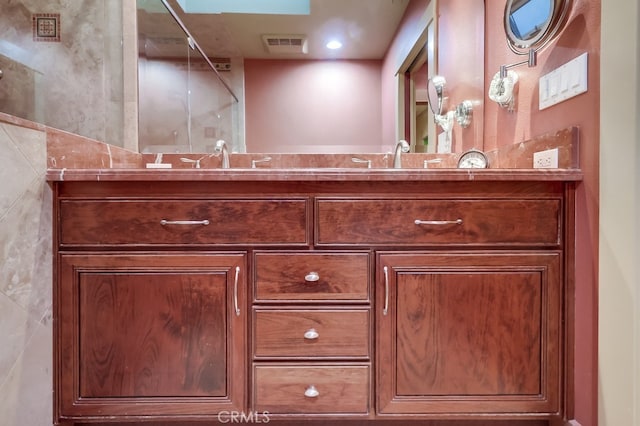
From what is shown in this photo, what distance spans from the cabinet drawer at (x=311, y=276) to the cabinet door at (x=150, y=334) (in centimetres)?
7

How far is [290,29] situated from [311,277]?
47.7 inches

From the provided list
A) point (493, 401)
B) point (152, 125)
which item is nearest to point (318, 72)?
point (152, 125)

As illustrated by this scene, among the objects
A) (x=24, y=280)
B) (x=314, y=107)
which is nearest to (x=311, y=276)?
(x=24, y=280)

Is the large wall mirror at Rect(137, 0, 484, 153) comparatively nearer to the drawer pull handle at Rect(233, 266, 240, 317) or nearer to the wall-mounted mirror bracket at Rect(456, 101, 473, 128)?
the wall-mounted mirror bracket at Rect(456, 101, 473, 128)

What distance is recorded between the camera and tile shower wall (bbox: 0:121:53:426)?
0.81 meters

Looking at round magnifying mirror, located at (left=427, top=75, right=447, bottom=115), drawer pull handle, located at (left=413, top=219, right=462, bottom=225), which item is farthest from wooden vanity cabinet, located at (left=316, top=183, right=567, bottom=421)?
round magnifying mirror, located at (left=427, top=75, right=447, bottom=115)

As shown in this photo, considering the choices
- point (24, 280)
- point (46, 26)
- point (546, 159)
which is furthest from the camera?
point (46, 26)

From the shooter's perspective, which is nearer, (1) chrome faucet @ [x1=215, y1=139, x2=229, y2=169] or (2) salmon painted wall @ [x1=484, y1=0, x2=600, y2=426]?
(2) salmon painted wall @ [x1=484, y1=0, x2=600, y2=426]

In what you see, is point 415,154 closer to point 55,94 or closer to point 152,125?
point 152,125

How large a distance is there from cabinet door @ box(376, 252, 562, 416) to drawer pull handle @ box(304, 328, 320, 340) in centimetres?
18

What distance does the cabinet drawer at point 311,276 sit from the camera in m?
0.91

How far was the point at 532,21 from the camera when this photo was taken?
1040mm

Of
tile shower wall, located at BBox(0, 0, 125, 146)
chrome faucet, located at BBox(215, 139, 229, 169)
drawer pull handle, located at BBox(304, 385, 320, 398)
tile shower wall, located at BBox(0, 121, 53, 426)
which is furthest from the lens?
chrome faucet, located at BBox(215, 139, 229, 169)

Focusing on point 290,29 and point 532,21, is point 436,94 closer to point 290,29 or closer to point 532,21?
point 532,21
